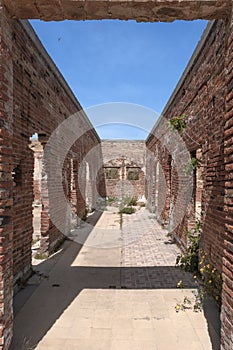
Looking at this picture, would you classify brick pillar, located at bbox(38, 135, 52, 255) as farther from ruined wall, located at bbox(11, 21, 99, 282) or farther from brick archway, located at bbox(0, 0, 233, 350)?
brick archway, located at bbox(0, 0, 233, 350)

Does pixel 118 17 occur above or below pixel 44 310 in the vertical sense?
above

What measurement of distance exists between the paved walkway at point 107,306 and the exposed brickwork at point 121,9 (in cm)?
369

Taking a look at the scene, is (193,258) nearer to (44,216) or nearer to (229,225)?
(229,225)

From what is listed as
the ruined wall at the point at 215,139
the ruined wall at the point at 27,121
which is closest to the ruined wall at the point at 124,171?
the ruined wall at the point at 215,139

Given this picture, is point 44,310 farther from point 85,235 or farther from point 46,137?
point 85,235

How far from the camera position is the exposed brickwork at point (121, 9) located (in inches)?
97.7

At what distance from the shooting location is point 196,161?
5551 millimetres

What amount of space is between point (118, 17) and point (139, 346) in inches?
146

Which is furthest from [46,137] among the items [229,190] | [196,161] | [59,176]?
[229,190]

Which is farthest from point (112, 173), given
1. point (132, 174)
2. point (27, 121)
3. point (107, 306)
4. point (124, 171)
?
point (107, 306)

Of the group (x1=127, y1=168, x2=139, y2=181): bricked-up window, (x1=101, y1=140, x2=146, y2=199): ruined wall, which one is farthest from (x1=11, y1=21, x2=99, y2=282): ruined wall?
(x1=127, y1=168, x2=139, y2=181): bricked-up window

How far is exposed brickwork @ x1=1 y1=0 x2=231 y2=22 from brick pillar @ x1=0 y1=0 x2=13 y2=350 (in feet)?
0.93

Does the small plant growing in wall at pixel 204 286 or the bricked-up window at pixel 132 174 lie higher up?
the bricked-up window at pixel 132 174

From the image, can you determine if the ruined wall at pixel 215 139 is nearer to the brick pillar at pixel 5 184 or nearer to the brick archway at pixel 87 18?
the brick archway at pixel 87 18
